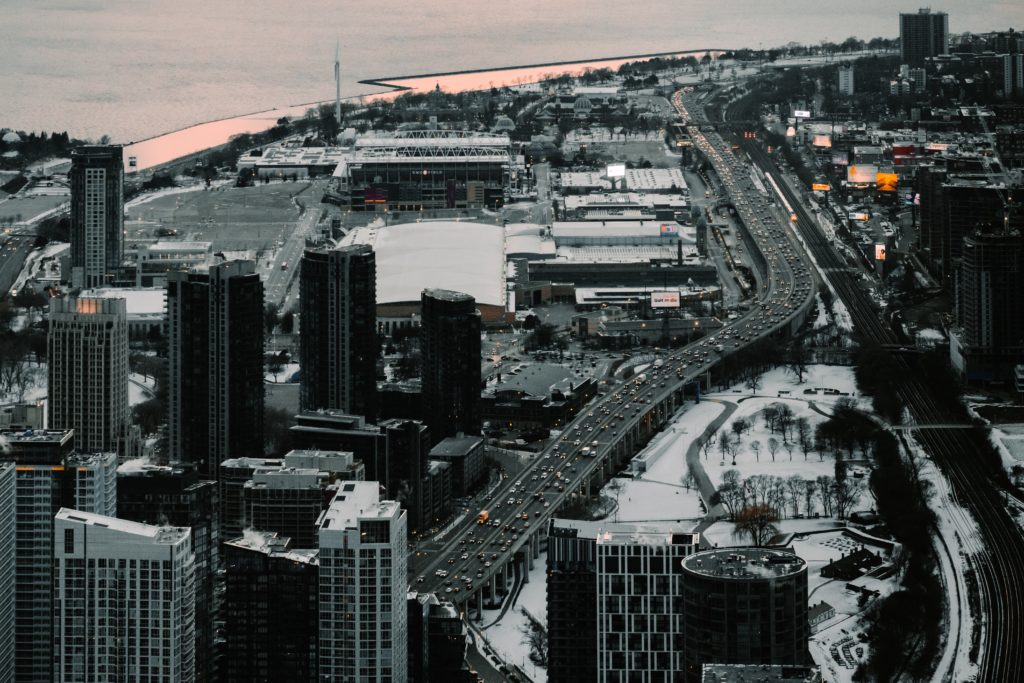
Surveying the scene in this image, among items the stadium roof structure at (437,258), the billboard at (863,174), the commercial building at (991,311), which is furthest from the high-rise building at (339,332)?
the billboard at (863,174)

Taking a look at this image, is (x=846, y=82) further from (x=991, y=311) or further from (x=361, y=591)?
(x=361, y=591)

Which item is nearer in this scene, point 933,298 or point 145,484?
point 145,484

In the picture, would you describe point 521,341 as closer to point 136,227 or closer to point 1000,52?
point 136,227

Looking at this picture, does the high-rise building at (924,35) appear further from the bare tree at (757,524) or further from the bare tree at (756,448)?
the bare tree at (757,524)

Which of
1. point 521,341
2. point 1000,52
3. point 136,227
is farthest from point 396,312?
point 1000,52

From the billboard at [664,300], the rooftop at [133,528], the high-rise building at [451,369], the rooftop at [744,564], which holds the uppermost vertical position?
the billboard at [664,300]

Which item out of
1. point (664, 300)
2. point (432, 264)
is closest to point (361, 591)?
point (664, 300)

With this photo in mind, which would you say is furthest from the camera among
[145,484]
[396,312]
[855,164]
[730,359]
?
[855,164]
